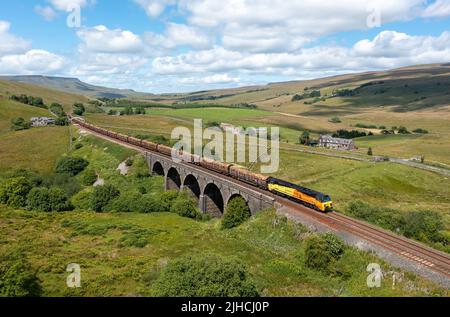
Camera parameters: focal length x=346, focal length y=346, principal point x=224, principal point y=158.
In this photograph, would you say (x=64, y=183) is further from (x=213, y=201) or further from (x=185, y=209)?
(x=213, y=201)

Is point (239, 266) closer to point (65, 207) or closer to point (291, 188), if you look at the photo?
point (291, 188)

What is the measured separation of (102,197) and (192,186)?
17.3 m

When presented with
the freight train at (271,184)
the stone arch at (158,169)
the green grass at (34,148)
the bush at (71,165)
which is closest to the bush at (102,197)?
the stone arch at (158,169)

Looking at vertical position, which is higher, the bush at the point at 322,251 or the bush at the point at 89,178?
the bush at the point at 322,251

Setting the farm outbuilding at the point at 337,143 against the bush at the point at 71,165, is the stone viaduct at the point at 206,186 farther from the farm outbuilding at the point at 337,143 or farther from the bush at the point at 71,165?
the farm outbuilding at the point at 337,143

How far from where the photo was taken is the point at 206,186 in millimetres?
61250

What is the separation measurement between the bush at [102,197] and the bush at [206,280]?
131ft

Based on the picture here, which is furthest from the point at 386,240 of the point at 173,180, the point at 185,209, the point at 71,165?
the point at 71,165

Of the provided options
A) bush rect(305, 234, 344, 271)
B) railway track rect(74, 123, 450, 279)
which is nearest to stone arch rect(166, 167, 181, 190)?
railway track rect(74, 123, 450, 279)

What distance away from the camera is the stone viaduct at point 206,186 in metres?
49.9

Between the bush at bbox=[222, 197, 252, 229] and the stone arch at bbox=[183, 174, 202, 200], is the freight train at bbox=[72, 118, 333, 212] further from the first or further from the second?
the bush at bbox=[222, 197, 252, 229]

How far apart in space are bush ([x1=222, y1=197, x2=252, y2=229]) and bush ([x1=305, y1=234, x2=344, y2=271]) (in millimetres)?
14863
